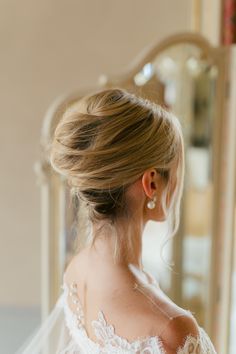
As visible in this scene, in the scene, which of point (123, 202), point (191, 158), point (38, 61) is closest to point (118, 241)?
point (123, 202)

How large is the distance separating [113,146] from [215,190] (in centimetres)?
79


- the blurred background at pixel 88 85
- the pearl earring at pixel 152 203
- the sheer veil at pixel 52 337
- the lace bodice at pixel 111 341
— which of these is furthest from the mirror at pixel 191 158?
the pearl earring at pixel 152 203

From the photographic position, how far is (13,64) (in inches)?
72.6

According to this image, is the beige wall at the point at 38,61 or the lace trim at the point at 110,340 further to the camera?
the beige wall at the point at 38,61

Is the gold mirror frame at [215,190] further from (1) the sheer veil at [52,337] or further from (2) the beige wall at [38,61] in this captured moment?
(2) the beige wall at [38,61]

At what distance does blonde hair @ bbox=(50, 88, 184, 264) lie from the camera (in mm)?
Answer: 718

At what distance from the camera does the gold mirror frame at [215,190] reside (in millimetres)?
1365

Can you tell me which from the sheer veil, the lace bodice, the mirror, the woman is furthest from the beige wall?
the woman

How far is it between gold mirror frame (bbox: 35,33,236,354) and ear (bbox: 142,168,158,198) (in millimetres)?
617

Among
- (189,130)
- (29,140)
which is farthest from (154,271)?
(29,140)

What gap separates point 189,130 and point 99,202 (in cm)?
110

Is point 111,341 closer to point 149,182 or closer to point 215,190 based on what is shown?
point 149,182

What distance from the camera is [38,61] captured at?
1.85 metres

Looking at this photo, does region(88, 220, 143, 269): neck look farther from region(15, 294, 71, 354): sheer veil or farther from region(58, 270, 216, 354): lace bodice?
region(15, 294, 71, 354): sheer veil
